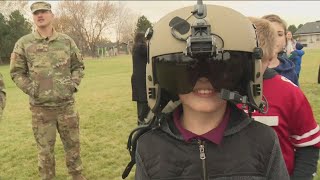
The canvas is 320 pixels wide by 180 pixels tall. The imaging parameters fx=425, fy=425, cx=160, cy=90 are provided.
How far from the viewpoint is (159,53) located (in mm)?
1588

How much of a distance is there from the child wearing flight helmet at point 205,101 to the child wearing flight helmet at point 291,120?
1.82 feet

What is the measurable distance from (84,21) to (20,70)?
73022 mm

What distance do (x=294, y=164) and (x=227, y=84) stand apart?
3.17 ft

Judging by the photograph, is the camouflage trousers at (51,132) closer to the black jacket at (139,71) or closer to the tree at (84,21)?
the black jacket at (139,71)

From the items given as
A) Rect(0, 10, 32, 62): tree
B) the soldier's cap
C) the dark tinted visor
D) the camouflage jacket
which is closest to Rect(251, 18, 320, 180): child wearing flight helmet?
the dark tinted visor

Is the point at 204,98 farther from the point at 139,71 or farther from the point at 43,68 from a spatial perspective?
the point at 139,71

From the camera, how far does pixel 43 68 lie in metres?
4.86

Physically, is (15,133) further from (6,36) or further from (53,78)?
(6,36)

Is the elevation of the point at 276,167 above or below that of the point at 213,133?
below

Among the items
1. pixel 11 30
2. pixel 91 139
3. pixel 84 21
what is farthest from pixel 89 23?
pixel 91 139

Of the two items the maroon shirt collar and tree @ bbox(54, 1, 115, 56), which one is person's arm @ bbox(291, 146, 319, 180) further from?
tree @ bbox(54, 1, 115, 56)

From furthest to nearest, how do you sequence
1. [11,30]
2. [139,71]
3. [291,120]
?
[11,30]
[139,71]
[291,120]

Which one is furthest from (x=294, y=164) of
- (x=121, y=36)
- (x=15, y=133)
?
(x=121, y=36)

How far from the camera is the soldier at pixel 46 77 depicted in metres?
4.86
